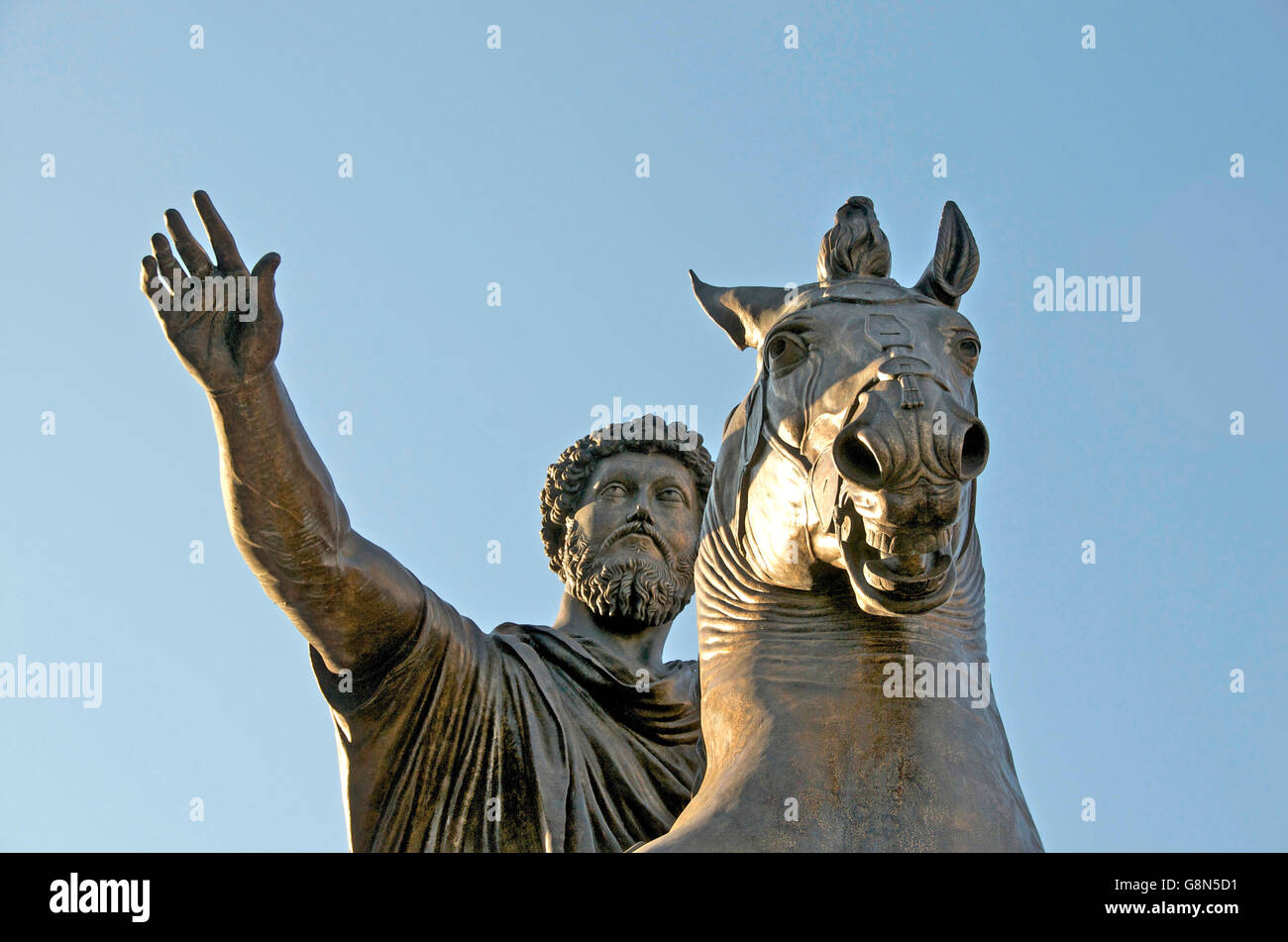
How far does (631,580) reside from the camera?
386 inches

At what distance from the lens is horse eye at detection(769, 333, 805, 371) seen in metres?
6.23

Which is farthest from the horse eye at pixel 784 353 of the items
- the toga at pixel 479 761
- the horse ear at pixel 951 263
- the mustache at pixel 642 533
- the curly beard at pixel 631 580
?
the mustache at pixel 642 533

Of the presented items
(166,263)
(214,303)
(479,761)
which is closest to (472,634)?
(479,761)

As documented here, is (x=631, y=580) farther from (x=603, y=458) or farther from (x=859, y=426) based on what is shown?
(x=859, y=426)

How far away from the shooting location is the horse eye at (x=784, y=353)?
6.23 m

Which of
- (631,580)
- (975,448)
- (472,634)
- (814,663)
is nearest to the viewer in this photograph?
(975,448)

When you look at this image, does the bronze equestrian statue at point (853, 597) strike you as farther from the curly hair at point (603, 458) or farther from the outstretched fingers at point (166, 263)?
the curly hair at point (603, 458)

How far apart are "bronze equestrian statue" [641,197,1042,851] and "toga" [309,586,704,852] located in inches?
93.1

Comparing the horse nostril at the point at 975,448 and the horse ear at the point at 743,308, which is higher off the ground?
the horse ear at the point at 743,308

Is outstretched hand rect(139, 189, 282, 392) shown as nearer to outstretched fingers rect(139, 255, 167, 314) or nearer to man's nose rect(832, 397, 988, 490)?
outstretched fingers rect(139, 255, 167, 314)

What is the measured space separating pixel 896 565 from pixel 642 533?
4460 millimetres
